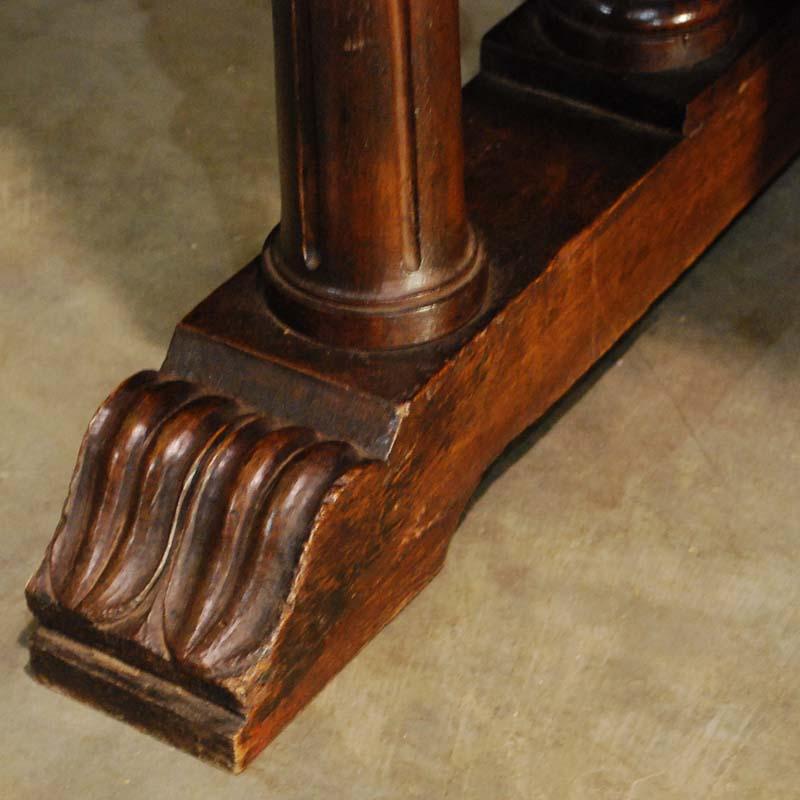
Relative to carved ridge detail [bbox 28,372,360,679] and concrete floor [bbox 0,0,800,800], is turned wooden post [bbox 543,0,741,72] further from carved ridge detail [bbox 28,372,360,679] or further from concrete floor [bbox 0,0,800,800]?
carved ridge detail [bbox 28,372,360,679]

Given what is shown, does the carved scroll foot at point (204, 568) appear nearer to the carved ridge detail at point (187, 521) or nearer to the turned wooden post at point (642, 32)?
the carved ridge detail at point (187, 521)

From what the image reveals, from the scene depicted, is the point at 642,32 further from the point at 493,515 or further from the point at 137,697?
the point at 137,697

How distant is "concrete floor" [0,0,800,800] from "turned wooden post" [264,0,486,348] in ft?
0.98

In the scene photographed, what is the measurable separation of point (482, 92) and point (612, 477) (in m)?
0.48

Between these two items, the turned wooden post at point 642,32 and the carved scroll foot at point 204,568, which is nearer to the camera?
the carved scroll foot at point 204,568

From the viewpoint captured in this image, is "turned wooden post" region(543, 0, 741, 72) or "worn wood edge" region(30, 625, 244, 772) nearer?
"worn wood edge" region(30, 625, 244, 772)

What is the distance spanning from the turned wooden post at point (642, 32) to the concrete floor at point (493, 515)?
0.96 ft

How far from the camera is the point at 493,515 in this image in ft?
6.10

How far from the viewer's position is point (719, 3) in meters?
2.05

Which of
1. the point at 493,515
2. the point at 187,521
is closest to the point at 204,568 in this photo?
the point at 187,521

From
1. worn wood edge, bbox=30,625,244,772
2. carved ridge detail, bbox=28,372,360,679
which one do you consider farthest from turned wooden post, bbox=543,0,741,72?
worn wood edge, bbox=30,625,244,772

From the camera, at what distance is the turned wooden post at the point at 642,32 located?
2.02 meters

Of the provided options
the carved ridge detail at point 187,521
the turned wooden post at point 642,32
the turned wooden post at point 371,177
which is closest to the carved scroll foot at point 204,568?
the carved ridge detail at point 187,521

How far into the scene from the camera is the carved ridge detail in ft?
5.14
